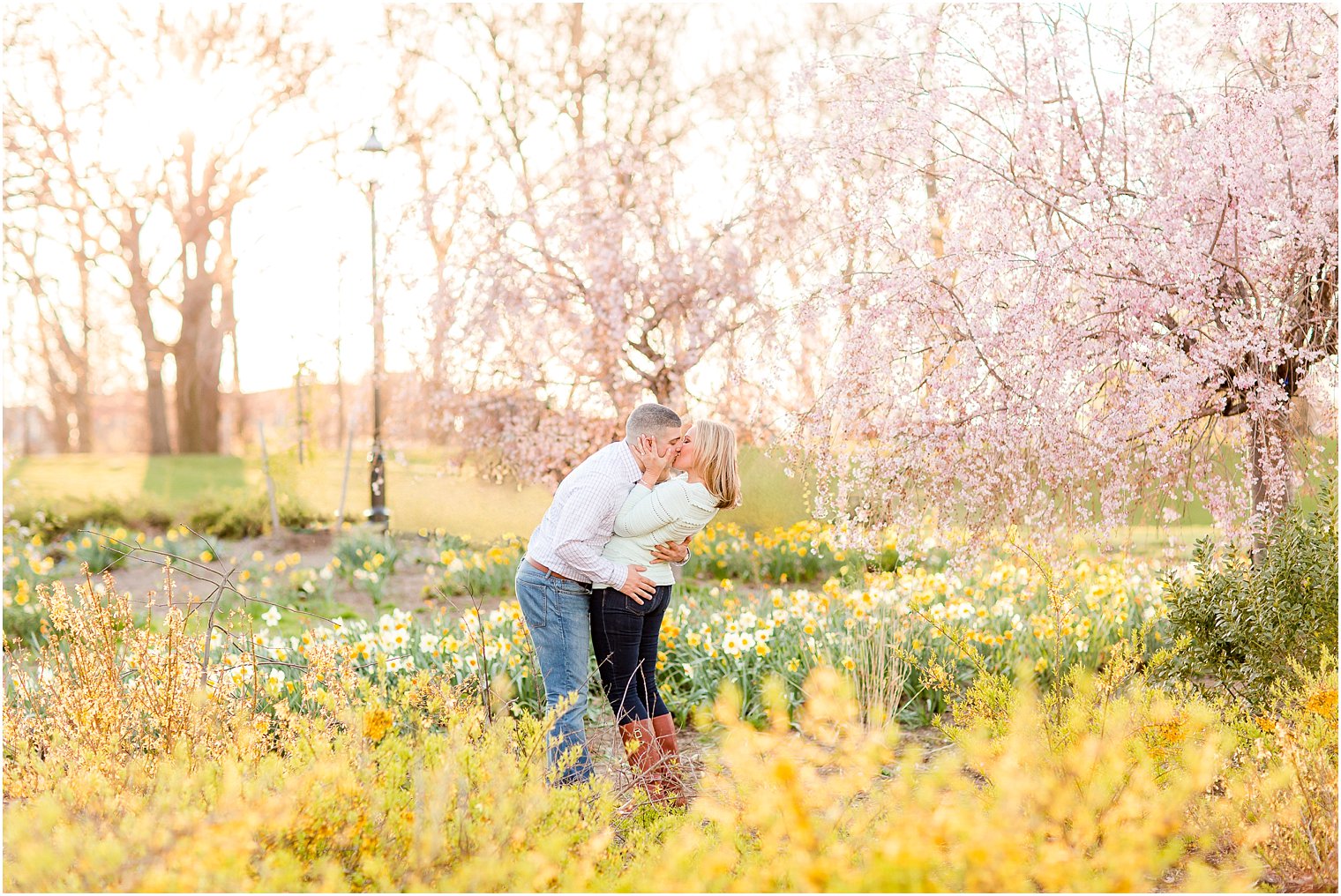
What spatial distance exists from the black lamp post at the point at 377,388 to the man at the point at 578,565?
21.7 feet

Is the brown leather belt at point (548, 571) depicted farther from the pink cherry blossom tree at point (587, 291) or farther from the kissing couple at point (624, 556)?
the pink cherry blossom tree at point (587, 291)

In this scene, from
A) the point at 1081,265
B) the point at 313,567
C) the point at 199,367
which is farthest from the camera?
the point at 199,367

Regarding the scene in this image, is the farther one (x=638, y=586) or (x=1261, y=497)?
(x=1261, y=497)

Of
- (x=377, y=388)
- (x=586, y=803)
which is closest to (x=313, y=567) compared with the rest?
(x=377, y=388)

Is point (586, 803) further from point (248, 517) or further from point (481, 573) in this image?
point (248, 517)

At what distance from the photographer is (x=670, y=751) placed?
11.5 ft

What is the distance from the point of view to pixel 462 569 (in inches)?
279

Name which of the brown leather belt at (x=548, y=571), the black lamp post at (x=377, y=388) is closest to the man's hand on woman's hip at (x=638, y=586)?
the brown leather belt at (x=548, y=571)

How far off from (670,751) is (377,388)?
7.68 meters

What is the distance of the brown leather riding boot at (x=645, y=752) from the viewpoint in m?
3.21

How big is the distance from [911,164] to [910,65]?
550 mm

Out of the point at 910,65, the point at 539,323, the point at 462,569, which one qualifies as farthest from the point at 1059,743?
the point at 539,323

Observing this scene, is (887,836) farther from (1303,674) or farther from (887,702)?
(887,702)

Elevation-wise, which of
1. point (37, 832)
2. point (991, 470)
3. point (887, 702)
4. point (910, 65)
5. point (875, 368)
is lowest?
point (887, 702)
